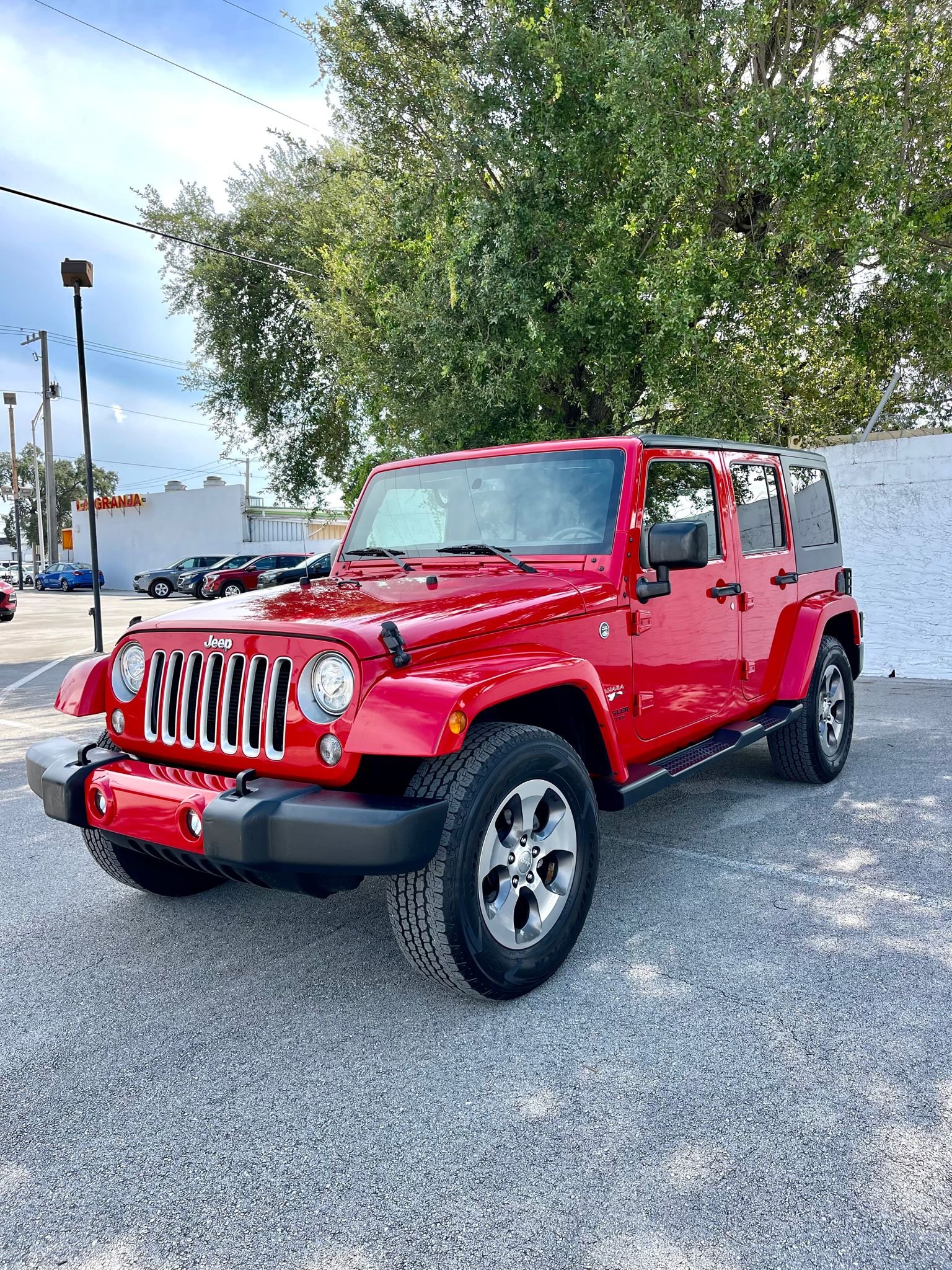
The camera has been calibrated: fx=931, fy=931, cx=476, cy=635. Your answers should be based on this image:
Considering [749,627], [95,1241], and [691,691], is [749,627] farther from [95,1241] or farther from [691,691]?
[95,1241]

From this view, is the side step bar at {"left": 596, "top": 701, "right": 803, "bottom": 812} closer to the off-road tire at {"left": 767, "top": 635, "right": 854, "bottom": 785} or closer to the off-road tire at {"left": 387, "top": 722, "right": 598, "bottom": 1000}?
the off-road tire at {"left": 767, "top": 635, "right": 854, "bottom": 785}

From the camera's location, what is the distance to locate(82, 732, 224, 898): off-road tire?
143 inches

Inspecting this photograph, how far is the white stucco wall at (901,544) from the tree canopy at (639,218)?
1267 millimetres

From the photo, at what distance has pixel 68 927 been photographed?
376cm

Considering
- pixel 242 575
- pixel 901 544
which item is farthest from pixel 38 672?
pixel 242 575

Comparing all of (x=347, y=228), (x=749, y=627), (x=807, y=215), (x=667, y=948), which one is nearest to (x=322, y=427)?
(x=347, y=228)

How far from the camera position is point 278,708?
116 inches

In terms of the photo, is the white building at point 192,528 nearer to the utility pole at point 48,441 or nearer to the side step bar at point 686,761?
the utility pole at point 48,441

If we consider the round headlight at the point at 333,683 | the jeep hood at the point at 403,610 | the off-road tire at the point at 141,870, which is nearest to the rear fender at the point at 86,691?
the off-road tire at the point at 141,870

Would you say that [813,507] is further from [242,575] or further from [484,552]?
[242,575]

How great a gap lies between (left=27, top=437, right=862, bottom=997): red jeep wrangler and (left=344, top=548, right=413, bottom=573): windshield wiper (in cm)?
2

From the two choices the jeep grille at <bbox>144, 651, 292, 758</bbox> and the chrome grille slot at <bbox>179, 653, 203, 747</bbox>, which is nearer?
the jeep grille at <bbox>144, 651, 292, 758</bbox>

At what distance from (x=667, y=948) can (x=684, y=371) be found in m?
8.58

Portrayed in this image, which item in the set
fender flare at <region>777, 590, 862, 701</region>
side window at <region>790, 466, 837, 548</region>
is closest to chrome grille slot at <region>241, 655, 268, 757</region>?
fender flare at <region>777, 590, 862, 701</region>
